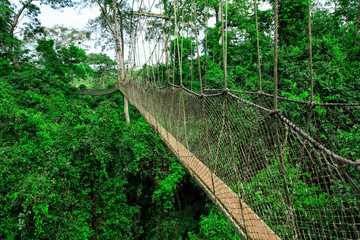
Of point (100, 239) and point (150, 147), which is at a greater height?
point (150, 147)

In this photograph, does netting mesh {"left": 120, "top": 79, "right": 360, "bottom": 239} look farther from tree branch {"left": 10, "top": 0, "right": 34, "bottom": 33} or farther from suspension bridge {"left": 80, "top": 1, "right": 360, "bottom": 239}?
tree branch {"left": 10, "top": 0, "right": 34, "bottom": 33}

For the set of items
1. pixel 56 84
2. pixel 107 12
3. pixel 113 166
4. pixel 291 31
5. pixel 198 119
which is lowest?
pixel 113 166

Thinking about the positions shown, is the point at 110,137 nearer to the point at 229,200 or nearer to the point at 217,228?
the point at 217,228

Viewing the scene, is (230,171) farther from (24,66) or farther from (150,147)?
(24,66)

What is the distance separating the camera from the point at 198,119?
1.83 m

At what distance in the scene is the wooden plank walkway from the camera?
98 centimetres

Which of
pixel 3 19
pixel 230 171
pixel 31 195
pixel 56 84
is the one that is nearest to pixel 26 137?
pixel 31 195

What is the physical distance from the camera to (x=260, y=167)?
4.02 feet

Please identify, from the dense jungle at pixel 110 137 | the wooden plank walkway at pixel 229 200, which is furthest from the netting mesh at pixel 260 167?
the dense jungle at pixel 110 137

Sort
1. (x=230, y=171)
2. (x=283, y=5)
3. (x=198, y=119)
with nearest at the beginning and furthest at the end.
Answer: (x=230, y=171) < (x=198, y=119) < (x=283, y=5)

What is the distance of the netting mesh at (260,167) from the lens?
78cm

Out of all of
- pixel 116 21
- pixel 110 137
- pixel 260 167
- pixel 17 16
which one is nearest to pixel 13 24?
pixel 17 16

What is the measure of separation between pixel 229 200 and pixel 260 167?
11.0 inches

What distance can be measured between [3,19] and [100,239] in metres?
6.72
